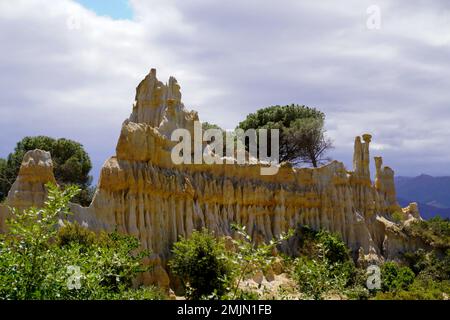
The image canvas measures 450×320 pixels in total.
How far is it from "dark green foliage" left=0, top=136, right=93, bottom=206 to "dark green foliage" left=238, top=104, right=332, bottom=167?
17790mm

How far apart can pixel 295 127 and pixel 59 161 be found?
2279cm

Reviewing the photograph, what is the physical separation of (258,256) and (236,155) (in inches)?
1186

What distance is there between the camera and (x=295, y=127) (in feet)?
203

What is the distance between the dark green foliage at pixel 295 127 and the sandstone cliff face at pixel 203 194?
9449mm

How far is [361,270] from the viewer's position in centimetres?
4447

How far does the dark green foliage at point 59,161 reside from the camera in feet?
171

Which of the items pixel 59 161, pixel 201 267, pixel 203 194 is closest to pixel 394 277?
pixel 203 194

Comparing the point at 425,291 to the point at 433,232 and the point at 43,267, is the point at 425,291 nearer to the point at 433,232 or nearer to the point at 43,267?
the point at 433,232

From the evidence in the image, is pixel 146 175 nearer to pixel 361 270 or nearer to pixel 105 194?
pixel 105 194

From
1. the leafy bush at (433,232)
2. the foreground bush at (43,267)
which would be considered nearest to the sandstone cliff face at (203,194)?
the leafy bush at (433,232)

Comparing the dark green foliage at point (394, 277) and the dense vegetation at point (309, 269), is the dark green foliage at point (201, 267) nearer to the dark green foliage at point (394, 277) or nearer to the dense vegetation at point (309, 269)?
the dense vegetation at point (309, 269)

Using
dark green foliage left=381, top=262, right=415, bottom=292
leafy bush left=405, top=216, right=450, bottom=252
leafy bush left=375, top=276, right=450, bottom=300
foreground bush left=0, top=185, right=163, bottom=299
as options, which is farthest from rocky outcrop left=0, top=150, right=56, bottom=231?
leafy bush left=405, top=216, right=450, bottom=252

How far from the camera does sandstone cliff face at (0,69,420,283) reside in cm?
3353

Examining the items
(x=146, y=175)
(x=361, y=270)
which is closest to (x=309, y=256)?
(x=361, y=270)
